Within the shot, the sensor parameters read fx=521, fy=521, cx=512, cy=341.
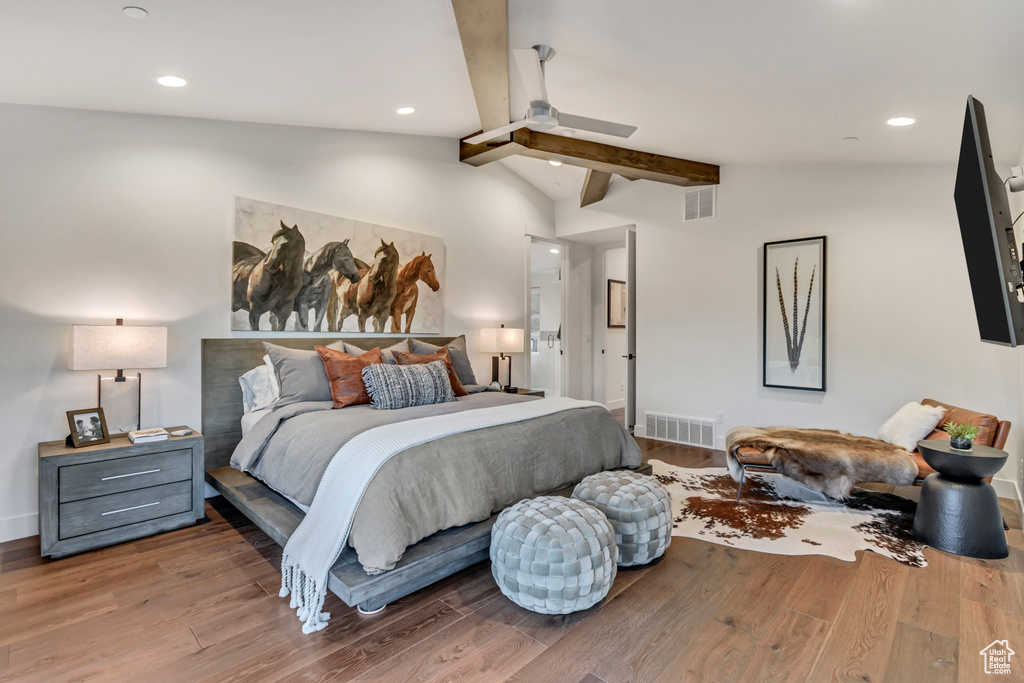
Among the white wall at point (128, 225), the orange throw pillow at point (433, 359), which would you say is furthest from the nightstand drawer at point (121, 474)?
the orange throw pillow at point (433, 359)

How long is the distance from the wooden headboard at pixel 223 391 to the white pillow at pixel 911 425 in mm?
4590

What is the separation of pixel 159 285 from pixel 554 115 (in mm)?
2739

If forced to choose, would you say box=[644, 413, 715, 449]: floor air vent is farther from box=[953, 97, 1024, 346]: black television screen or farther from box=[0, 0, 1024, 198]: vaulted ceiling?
box=[953, 97, 1024, 346]: black television screen

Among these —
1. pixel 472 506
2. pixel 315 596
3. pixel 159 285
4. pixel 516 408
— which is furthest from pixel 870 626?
pixel 159 285

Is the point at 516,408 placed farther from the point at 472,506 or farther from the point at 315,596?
the point at 315,596

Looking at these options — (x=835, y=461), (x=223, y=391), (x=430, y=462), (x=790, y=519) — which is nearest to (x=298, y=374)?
(x=223, y=391)

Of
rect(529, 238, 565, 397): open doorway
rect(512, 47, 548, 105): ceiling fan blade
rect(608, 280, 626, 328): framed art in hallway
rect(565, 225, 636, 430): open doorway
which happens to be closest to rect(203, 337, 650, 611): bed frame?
rect(512, 47, 548, 105): ceiling fan blade

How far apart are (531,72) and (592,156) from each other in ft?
5.50

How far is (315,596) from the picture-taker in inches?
82.4

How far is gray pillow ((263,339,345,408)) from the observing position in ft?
11.5

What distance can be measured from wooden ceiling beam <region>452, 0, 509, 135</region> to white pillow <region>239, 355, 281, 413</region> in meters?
2.36

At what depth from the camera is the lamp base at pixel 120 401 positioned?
3.11 metres

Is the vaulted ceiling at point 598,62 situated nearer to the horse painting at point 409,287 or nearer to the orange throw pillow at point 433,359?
the horse painting at point 409,287

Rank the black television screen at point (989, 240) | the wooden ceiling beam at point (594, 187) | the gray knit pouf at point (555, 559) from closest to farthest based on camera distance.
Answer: the black television screen at point (989, 240)
the gray knit pouf at point (555, 559)
the wooden ceiling beam at point (594, 187)
